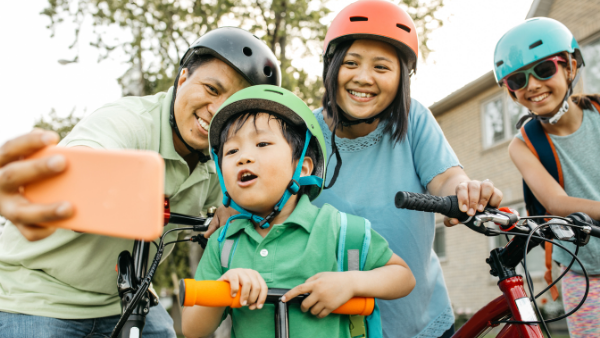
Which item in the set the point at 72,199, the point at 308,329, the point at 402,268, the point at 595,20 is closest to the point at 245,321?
the point at 308,329

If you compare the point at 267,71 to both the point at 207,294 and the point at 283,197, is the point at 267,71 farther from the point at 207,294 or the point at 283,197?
the point at 207,294

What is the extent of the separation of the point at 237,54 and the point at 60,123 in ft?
51.0

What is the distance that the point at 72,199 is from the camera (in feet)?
3.10

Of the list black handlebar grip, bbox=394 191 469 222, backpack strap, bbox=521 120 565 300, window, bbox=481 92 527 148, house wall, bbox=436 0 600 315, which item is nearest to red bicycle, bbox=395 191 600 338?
black handlebar grip, bbox=394 191 469 222

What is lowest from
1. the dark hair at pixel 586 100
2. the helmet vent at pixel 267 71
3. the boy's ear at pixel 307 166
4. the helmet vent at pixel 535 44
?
the boy's ear at pixel 307 166

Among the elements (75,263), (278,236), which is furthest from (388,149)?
(75,263)

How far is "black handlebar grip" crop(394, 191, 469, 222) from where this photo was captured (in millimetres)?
1832

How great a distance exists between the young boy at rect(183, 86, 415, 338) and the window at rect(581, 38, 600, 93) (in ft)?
39.5

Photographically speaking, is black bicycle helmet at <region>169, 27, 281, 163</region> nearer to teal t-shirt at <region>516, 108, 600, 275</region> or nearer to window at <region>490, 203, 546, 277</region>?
teal t-shirt at <region>516, 108, 600, 275</region>

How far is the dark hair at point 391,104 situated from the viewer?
2.81 m

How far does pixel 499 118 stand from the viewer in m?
15.9

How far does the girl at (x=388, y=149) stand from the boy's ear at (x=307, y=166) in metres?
0.28

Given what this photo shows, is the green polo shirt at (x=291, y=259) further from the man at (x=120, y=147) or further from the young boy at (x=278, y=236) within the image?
the man at (x=120, y=147)

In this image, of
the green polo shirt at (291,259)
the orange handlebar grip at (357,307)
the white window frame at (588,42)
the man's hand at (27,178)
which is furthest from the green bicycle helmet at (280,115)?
the white window frame at (588,42)
